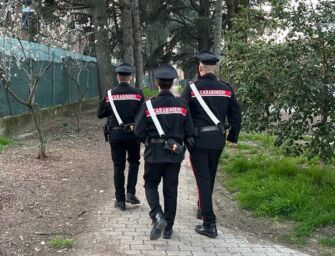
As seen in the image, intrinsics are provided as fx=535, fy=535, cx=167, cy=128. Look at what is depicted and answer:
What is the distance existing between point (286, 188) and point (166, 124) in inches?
109

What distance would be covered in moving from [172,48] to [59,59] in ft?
37.6

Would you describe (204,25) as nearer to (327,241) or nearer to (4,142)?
(4,142)

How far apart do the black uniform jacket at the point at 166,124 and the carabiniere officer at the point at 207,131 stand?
0.83 ft

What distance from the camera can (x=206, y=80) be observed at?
20.1 feet

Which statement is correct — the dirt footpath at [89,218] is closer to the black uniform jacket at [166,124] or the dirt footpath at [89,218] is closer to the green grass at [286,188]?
the green grass at [286,188]

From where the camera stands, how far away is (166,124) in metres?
5.76

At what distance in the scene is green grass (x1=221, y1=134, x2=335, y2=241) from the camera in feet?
22.4

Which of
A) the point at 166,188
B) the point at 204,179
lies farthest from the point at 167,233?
the point at 204,179

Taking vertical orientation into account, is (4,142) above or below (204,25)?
below

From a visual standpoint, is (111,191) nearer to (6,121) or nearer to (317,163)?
(317,163)

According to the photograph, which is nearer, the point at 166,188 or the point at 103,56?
the point at 166,188

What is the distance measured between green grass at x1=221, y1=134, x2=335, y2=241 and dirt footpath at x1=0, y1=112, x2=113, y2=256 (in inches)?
84.8

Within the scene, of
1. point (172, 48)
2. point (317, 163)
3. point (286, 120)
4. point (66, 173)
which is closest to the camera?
point (286, 120)

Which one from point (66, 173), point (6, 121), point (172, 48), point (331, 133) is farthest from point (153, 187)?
point (172, 48)
